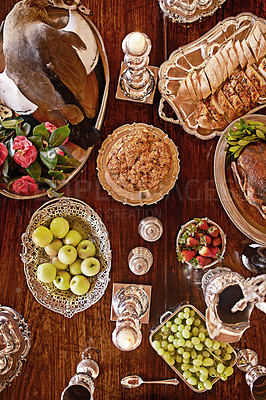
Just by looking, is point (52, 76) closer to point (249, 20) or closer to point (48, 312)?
point (249, 20)

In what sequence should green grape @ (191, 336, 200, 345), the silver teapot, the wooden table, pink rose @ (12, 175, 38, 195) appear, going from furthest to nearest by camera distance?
the wooden table → green grape @ (191, 336, 200, 345) → pink rose @ (12, 175, 38, 195) → the silver teapot

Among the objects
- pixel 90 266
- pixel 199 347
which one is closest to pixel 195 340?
pixel 199 347

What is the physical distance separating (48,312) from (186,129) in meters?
1.01

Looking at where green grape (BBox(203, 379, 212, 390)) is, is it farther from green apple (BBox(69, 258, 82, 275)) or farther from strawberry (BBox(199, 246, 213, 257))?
green apple (BBox(69, 258, 82, 275))

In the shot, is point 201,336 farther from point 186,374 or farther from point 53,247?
point 53,247

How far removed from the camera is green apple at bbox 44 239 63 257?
4.75 ft

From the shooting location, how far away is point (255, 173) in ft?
4.42

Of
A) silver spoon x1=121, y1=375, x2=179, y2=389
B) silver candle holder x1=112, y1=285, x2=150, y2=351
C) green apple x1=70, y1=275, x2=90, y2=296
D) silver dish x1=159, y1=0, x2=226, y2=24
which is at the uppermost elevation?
silver dish x1=159, y1=0, x2=226, y2=24

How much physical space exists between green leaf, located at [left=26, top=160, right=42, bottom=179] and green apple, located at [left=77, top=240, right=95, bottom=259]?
0.38 m

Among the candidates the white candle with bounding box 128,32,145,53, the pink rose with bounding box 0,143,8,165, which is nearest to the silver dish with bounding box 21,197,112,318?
the pink rose with bounding box 0,143,8,165

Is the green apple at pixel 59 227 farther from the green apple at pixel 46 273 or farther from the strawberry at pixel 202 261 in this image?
the strawberry at pixel 202 261

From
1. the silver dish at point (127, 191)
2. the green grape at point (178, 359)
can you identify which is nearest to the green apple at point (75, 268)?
the silver dish at point (127, 191)

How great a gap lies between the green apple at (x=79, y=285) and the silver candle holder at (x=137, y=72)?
81 centimetres

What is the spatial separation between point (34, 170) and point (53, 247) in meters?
0.38
